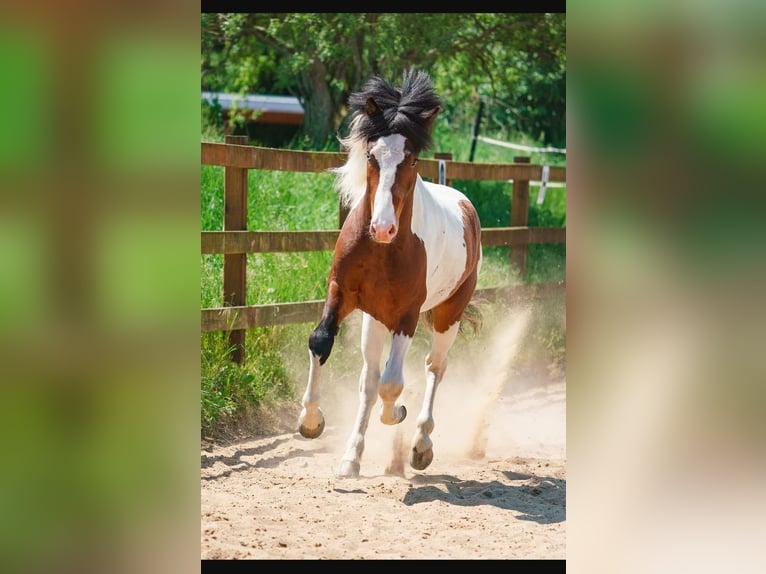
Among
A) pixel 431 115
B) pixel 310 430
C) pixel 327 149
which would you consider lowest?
pixel 310 430

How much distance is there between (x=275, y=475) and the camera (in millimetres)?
4719

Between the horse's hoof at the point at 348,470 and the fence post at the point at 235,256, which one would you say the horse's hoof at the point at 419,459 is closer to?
the horse's hoof at the point at 348,470

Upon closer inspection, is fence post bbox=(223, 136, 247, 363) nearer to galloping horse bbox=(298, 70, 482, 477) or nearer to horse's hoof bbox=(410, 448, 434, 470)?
galloping horse bbox=(298, 70, 482, 477)

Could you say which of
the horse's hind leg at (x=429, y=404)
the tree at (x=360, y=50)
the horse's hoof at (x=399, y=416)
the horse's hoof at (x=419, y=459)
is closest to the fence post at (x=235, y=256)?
the horse's hind leg at (x=429, y=404)

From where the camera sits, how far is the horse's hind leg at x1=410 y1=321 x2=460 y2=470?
4812mm

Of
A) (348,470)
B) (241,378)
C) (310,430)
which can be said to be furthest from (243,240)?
(348,470)

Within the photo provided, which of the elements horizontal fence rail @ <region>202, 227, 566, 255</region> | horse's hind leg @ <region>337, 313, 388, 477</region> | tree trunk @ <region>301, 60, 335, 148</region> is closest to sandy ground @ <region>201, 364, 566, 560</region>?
horse's hind leg @ <region>337, 313, 388, 477</region>

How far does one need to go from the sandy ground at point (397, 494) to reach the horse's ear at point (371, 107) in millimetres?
1811

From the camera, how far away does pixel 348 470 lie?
463 cm

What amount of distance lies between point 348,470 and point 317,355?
0.60 metres

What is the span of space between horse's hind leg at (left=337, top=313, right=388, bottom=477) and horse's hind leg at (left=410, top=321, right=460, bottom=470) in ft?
0.96

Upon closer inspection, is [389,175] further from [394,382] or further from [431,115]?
[394,382]

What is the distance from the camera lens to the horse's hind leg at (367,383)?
4.68 meters
